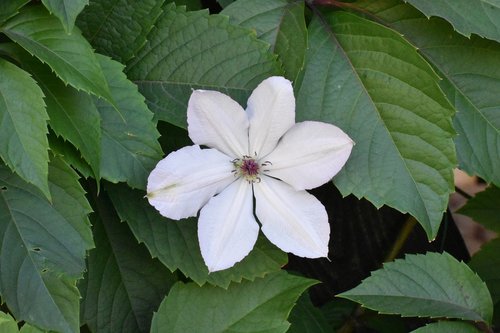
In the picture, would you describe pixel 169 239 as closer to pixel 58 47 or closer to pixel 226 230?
pixel 226 230

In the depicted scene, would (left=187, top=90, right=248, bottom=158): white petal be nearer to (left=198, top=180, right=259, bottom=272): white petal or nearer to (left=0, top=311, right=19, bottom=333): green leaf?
(left=198, top=180, right=259, bottom=272): white petal

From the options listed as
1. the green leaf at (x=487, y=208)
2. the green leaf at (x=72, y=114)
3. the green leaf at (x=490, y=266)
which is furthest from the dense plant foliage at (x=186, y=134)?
the green leaf at (x=487, y=208)

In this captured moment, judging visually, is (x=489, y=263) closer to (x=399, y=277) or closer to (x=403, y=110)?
(x=399, y=277)

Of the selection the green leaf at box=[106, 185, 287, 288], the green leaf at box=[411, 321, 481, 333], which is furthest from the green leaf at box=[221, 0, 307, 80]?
the green leaf at box=[411, 321, 481, 333]

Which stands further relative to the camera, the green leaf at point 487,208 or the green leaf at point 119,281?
the green leaf at point 487,208

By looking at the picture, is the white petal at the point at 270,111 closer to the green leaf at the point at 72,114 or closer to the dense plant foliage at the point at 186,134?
the dense plant foliage at the point at 186,134

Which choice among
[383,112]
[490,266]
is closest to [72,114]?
[383,112]
